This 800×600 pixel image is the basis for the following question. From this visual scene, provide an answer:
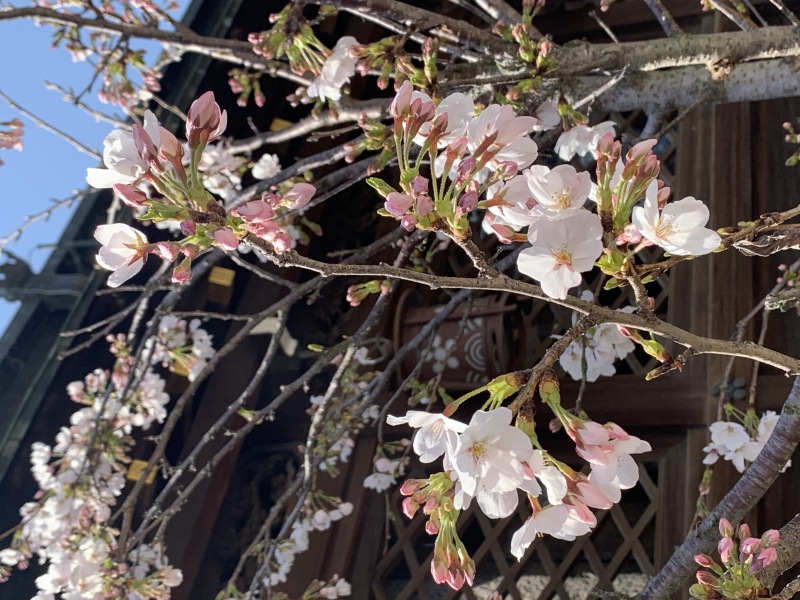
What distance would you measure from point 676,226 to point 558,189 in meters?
0.13

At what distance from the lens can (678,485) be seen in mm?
1826

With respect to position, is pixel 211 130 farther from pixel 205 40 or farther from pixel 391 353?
pixel 391 353

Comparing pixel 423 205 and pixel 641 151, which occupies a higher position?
pixel 641 151

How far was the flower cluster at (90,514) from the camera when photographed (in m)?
1.63

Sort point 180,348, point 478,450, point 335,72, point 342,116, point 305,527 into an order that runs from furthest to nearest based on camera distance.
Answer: point 180,348
point 305,527
point 342,116
point 335,72
point 478,450

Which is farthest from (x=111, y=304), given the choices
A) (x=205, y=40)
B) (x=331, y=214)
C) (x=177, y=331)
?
(x=205, y=40)

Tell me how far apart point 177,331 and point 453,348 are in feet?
3.31

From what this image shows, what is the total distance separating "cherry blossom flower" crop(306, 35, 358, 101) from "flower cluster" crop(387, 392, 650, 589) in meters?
1.01

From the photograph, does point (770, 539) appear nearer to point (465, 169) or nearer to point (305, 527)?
point (465, 169)

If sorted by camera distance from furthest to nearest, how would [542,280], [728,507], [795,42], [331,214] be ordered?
[331,214] < [795,42] < [728,507] < [542,280]

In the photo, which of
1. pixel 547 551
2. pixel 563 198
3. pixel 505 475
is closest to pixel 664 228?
pixel 563 198

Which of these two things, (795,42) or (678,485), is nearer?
(795,42)

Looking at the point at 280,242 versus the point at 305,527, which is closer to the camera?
the point at 280,242

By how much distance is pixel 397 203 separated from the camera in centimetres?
75
